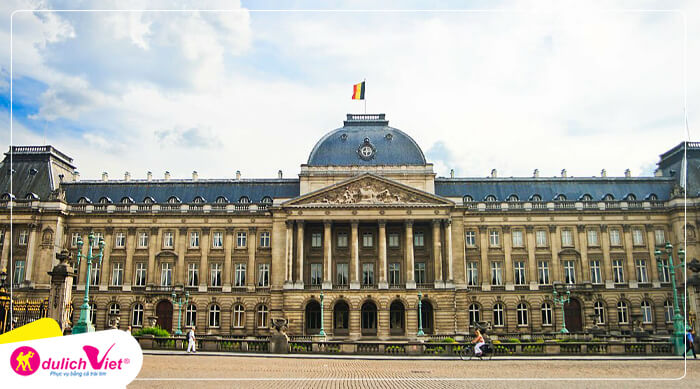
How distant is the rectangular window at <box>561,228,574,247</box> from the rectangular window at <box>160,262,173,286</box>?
46.2 m

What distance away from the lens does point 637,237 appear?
67.6m

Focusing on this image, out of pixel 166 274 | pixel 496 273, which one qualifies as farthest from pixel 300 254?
pixel 496 273

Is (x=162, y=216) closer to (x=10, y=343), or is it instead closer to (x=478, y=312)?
(x=478, y=312)

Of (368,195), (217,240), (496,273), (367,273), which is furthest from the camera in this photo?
(217,240)

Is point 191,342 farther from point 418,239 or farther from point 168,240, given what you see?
point 418,239

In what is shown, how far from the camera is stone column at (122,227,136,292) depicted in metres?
66.8

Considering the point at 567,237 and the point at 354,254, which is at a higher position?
the point at 567,237

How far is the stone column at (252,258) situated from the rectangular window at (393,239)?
52.3 feet

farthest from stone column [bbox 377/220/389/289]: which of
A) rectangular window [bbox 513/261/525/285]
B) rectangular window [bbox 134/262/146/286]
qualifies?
rectangular window [bbox 134/262/146/286]

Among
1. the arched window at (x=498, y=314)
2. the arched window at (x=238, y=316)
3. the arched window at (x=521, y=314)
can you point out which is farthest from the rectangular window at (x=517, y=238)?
the arched window at (x=238, y=316)

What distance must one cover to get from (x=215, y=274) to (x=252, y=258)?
15.7 feet

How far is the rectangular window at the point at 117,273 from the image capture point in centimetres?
6738

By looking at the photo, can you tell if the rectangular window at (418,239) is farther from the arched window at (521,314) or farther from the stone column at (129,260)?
the stone column at (129,260)

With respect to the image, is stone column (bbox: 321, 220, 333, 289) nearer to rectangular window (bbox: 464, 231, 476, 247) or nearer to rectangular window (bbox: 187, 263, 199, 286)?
rectangular window (bbox: 187, 263, 199, 286)
